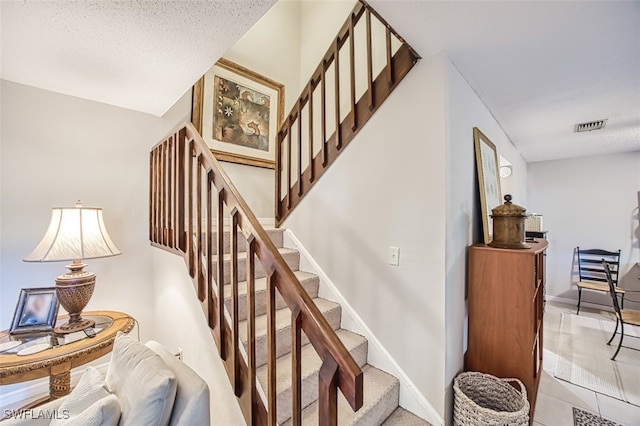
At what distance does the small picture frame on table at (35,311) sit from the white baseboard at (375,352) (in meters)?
1.71

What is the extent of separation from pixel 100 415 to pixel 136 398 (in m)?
0.11

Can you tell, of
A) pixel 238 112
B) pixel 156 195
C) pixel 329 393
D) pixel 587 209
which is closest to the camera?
pixel 329 393

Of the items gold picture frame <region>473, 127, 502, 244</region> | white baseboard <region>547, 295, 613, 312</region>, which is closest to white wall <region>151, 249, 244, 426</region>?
gold picture frame <region>473, 127, 502, 244</region>

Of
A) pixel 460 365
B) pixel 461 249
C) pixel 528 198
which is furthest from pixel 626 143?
pixel 460 365

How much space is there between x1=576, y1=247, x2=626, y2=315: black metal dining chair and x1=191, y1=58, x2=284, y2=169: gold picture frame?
15.5 ft

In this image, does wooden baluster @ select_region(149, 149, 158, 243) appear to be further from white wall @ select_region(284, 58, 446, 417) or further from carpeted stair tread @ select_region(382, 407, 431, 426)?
carpeted stair tread @ select_region(382, 407, 431, 426)

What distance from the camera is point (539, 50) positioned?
5.02 ft

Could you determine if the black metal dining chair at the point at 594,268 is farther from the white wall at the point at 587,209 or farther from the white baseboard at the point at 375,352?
the white baseboard at the point at 375,352

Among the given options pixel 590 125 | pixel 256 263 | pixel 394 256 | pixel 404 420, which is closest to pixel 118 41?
pixel 256 263

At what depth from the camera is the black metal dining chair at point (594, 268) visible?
3.79 metres

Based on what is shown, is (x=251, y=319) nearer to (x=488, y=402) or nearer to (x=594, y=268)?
(x=488, y=402)

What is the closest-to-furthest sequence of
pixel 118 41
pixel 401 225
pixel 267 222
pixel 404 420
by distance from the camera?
1. pixel 118 41
2. pixel 404 420
3. pixel 401 225
4. pixel 267 222

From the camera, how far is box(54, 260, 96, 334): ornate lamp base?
1.68m

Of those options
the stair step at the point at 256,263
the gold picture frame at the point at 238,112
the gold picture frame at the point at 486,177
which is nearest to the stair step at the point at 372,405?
the stair step at the point at 256,263
